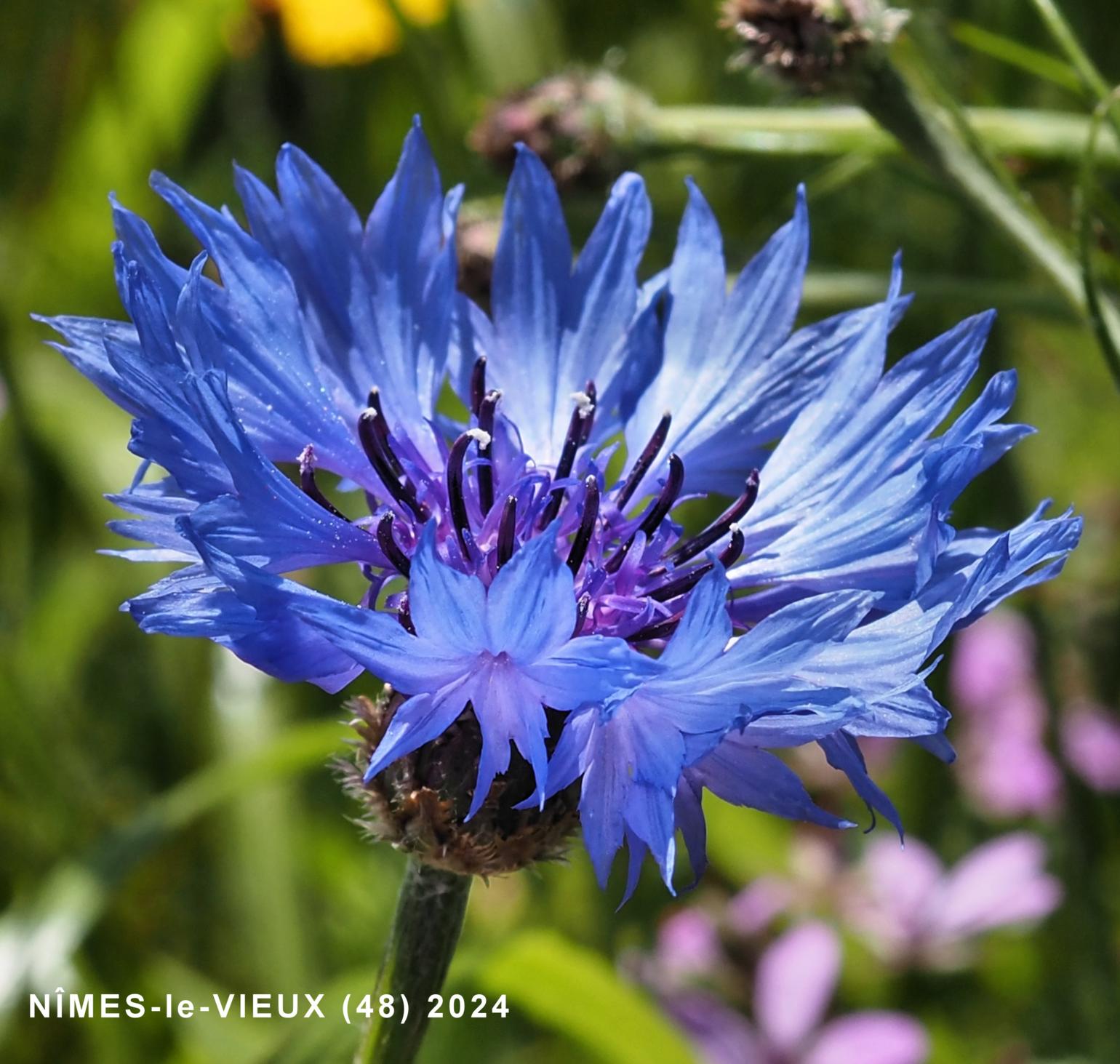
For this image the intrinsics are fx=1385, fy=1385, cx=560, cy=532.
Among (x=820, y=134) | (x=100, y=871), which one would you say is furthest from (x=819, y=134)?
(x=100, y=871)

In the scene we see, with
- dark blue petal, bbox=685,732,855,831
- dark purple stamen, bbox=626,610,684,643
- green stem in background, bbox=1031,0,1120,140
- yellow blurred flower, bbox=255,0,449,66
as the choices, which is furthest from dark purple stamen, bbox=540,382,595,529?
yellow blurred flower, bbox=255,0,449,66

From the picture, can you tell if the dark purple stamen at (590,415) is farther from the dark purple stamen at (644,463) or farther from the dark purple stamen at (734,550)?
the dark purple stamen at (734,550)

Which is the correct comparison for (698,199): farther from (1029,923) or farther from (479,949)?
(1029,923)

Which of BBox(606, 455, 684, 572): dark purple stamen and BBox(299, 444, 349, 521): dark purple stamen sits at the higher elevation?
BBox(299, 444, 349, 521): dark purple stamen

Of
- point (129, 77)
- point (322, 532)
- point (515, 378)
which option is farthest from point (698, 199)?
point (129, 77)

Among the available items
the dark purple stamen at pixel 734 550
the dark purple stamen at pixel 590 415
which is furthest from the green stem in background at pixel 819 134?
the dark purple stamen at pixel 734 550

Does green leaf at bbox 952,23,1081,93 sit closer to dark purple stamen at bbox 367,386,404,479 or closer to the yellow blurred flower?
dark purple stamen at bbox 367,386,404,479
